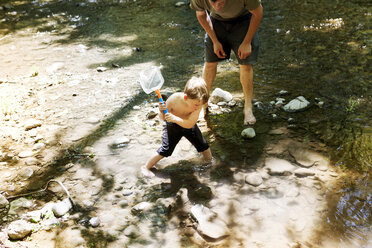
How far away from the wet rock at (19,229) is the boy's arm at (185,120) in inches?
57.1

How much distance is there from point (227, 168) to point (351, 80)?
2.43 m

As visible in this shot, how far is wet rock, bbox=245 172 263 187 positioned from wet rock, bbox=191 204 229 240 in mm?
528

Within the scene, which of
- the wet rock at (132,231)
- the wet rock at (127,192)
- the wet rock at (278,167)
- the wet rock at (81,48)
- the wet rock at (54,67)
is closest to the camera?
the wet rock at (132,231)

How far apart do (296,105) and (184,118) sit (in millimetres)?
1591

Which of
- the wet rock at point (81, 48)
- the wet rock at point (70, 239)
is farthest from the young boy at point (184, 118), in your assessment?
the wet rock at point (81, 48)

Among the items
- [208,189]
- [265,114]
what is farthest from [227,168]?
[265,114]

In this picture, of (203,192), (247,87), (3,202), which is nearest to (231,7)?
(247,87)

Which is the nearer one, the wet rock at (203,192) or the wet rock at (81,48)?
the wet rock at (203,192)

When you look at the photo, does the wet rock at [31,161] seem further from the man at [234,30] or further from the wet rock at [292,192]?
the wet rock at [292,192]

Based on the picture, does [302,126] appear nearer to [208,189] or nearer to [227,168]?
[227,168]

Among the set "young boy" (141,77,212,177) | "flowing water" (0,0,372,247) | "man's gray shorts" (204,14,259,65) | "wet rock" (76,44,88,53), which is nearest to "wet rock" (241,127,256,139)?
"flowing water" (0,0,372,247)

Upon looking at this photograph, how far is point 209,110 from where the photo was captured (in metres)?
3.99

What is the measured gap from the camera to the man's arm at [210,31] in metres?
3.34

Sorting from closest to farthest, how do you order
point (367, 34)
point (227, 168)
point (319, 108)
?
point (227, 168)
point (319, 108)
point (367, 34)
